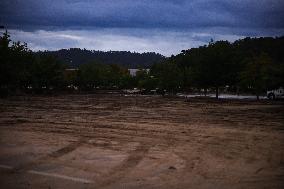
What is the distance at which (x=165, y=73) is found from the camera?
188 feet

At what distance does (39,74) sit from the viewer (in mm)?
57906

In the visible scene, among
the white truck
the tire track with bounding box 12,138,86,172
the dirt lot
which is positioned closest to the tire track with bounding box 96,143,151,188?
the dirt lot

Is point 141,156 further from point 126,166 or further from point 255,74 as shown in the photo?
point 255,74

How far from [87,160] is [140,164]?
1.58 meters

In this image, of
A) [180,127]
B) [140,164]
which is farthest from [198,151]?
[180,127]

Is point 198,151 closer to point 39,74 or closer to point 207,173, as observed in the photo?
point 207,173

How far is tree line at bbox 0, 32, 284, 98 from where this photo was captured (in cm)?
3331

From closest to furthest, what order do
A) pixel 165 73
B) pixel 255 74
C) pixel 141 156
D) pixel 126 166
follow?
1. pixel 126 166
2. pixel 141 156
3. pixel 255 74
4. pixel 165 73

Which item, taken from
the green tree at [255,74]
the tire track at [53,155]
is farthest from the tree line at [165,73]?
the tire track at [53,155]

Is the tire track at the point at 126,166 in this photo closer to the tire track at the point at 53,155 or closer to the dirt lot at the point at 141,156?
the dirt lot at the point at 141,156

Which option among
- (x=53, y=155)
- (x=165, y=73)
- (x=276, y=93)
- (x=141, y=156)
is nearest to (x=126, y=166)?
(x=141, y=156)

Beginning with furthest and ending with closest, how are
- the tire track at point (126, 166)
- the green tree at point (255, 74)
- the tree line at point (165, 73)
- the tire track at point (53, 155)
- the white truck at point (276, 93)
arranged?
the white truck at point (276, 93) → the green tree at point (255, 74) → the tree line at point (165, 73) → the tire track at point (53, 155) → the tire track at point (126, 166)

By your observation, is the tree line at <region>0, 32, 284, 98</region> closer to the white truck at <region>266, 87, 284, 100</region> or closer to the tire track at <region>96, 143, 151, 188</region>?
the white truck at <region>266, 87, 284, 100</region>

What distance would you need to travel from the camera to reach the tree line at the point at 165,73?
3331cm
